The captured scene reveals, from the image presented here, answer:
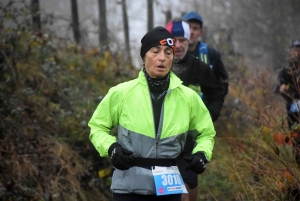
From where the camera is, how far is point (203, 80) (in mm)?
5551

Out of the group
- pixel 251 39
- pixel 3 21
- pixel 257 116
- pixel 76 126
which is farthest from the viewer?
pixel 251 39

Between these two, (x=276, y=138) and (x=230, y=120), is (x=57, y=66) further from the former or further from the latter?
(x=276, y=138)

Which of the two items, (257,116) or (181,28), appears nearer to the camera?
(181,28)

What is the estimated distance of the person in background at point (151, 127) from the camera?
3.84 meters

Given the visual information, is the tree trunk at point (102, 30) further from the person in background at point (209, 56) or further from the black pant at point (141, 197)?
the black pant at point (141, 197)

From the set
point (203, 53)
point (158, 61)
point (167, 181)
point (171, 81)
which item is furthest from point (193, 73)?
point (167, 181)

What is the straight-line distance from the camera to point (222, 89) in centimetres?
566

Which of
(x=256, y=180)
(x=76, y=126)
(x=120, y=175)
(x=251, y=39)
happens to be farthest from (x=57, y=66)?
(x=251, y=39)

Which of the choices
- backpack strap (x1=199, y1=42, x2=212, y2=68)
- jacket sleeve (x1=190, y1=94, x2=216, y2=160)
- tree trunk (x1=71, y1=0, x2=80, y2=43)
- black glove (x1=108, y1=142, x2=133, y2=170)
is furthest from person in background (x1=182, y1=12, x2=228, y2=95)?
tree trunk (x1=71, y1=0, x2=80, y2=43)

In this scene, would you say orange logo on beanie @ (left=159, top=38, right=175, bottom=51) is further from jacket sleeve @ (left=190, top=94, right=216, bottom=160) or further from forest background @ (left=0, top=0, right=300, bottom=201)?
forest background @ (left=0, top=0, right=300, bottom=201)

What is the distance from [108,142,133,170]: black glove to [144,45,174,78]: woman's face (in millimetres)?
667

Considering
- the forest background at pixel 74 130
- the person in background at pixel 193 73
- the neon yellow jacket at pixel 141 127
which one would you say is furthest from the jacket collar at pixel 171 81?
the forest background at pixel 74 130

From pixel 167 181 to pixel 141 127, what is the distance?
1.46 ft

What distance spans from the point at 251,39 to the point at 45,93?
23609mm
